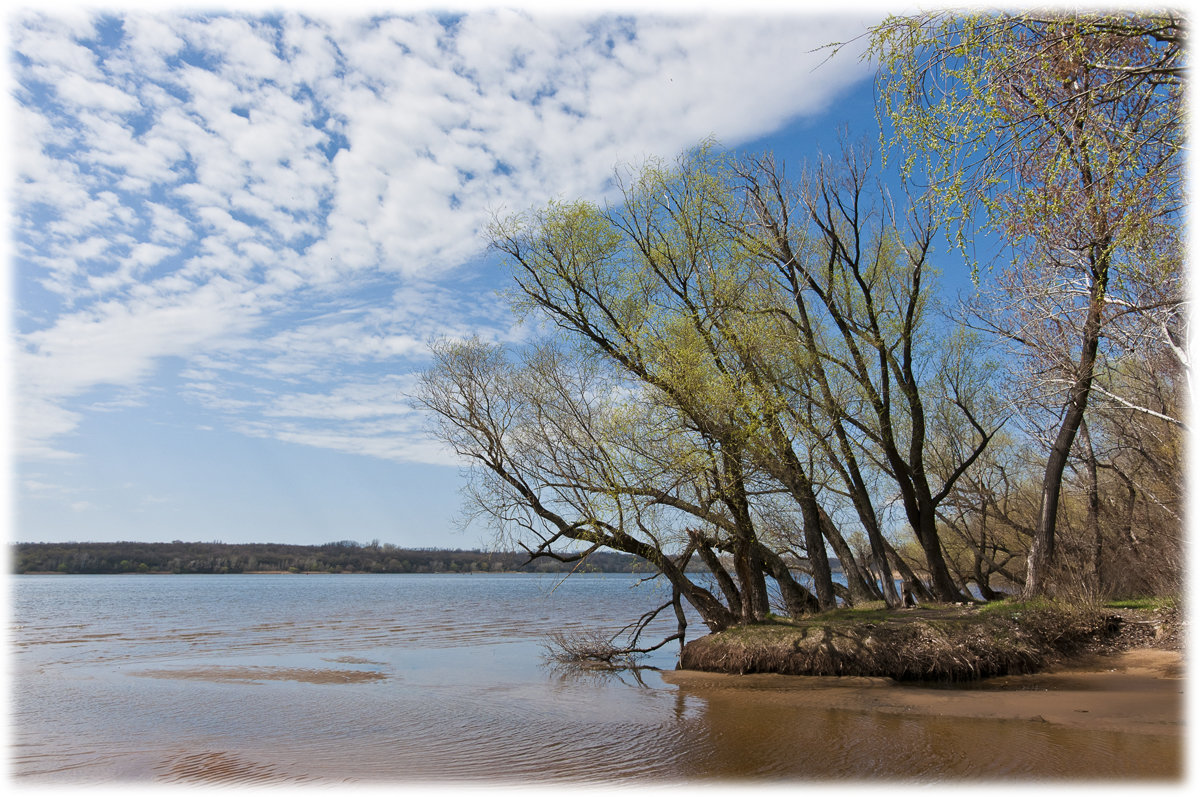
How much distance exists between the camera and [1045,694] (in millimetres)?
A: 12250

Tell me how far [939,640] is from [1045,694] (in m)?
1.92

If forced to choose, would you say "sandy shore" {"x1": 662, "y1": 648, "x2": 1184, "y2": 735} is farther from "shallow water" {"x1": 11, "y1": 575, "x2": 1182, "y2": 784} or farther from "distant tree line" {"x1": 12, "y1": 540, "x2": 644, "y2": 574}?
"distant tree line" {"x1": 12, "y1": 540, "x2": 644, "y2": 574}

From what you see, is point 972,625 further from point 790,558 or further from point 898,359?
point 790,558

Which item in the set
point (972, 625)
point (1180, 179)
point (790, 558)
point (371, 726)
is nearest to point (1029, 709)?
point (972, 625)

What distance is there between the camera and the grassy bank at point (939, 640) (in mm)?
13703

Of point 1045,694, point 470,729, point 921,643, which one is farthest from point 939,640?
point 470,729

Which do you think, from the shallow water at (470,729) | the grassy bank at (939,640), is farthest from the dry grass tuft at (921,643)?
the shallow water at (470,729)

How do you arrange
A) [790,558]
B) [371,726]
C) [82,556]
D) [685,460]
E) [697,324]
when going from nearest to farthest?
1. [371,726]
2. [685,460]
3. [697,324]
4. [790,558]
5. [82,556]

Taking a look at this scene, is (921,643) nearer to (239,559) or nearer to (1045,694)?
(1045,694)

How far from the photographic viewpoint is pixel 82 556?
79.1 metres

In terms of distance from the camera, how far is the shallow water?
921 cm

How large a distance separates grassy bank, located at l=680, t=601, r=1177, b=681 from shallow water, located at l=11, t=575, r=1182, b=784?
68 centimetres

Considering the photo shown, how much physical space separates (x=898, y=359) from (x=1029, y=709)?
32.1ft

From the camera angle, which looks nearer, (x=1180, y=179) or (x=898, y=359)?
(x=1180, y=179)
